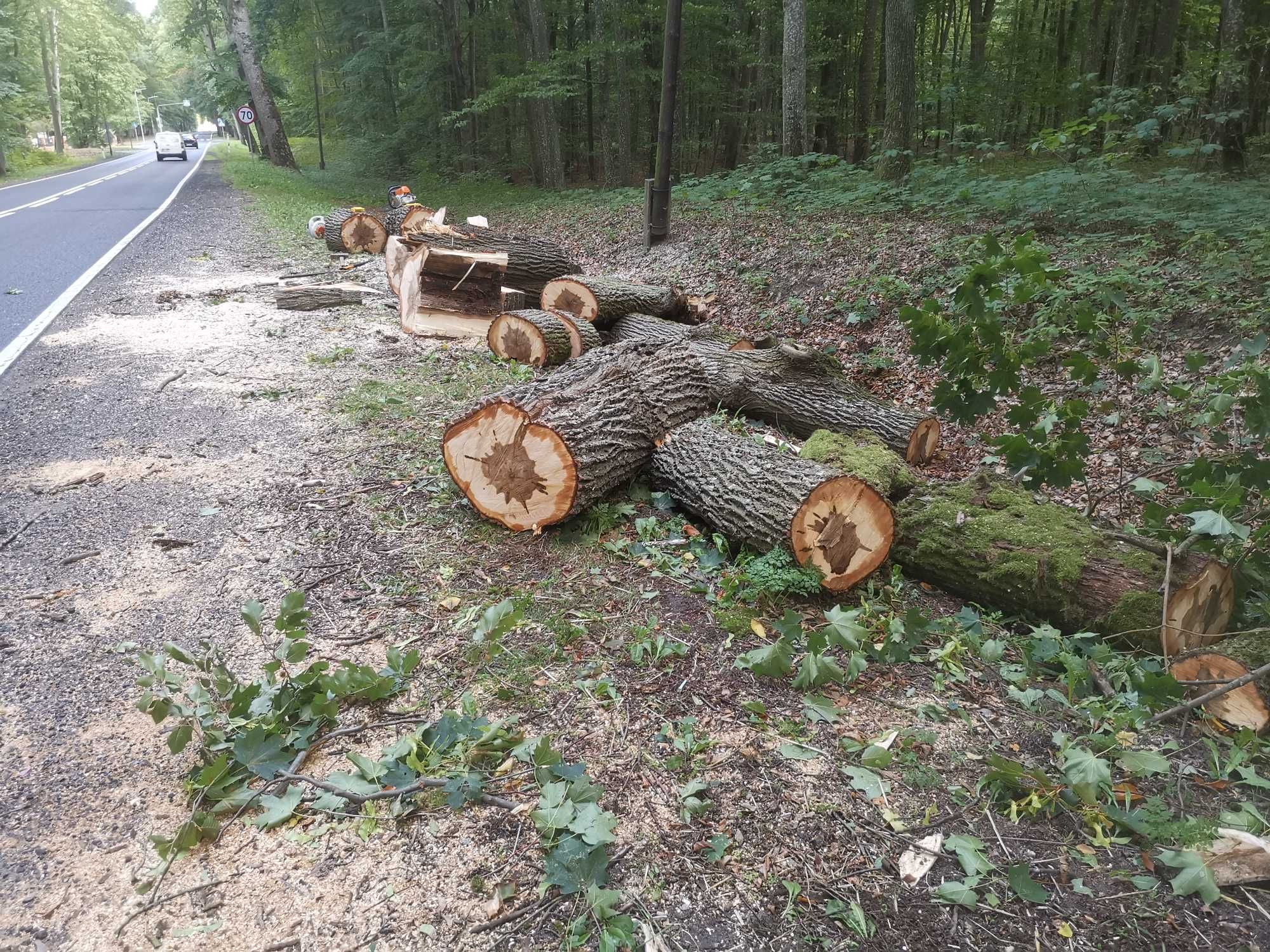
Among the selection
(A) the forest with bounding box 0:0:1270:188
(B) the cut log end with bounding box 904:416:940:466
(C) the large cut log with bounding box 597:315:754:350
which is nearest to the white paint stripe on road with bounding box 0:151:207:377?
(C) the large cut log with bounding box 597:315:754:350

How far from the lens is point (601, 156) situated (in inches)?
930

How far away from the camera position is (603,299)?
766 centimetres

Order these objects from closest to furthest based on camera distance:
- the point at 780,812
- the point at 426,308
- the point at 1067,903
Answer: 1. the point at 1067,903
2. the point at 780,812
3. the point at 426,308

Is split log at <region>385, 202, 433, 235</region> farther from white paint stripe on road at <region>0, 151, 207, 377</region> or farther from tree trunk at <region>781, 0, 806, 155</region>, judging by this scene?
tree trunk at <region>781, 0, 806, 155</region>

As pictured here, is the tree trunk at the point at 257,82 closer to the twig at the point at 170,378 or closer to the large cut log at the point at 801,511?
the twig at the point at 170,378

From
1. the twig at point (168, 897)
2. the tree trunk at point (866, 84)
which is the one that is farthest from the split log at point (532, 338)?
the tree trunk at point (866, 84)

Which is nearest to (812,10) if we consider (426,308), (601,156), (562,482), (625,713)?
(601,156)

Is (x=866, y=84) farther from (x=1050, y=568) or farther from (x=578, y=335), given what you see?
(x=1050, y=568)

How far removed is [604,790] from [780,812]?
1.89 feet

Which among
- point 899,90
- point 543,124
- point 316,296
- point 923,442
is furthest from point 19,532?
point 543,124

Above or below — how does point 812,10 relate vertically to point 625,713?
above

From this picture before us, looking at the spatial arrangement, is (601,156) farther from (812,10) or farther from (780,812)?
(780,812)

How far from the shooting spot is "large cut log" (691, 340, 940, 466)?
5.38 metres

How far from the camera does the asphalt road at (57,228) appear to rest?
8.19 meters
